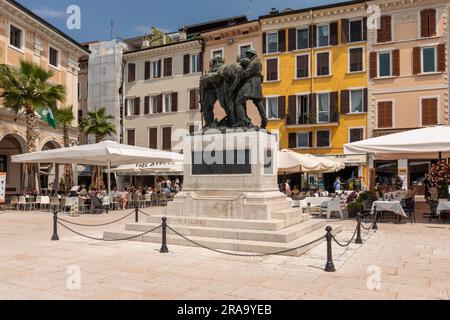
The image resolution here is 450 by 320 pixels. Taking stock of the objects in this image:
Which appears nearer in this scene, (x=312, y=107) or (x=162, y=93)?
(x=312, y=107)

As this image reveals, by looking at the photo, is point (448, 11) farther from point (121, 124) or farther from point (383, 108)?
point (121, 124)

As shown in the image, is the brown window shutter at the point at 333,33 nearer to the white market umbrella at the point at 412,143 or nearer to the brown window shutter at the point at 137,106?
the brown window shutter at the point at 137,106

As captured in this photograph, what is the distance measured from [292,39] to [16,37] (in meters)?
19.9

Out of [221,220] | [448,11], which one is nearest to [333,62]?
[448,11]

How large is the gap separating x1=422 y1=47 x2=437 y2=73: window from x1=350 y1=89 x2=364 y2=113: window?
4.49m

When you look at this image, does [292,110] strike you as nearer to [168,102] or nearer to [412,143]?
[168,102]

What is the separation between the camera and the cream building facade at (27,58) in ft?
77.7

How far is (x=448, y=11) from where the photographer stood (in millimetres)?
28625

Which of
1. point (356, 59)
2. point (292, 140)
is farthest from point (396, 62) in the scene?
point (292, 140)

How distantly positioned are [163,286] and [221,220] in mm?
3727

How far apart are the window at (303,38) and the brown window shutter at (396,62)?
21.5ft

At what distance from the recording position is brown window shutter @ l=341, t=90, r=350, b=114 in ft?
104

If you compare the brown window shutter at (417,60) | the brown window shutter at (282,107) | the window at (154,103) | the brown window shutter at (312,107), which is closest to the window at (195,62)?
the window at (154,103)

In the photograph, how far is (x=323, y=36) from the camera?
107 feet
